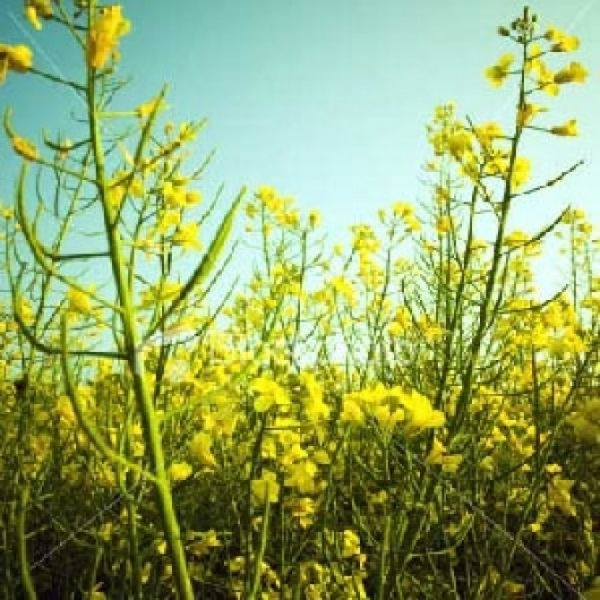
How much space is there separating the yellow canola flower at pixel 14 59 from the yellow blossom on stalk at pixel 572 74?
176 centimetres

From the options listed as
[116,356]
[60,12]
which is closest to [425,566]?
[116,356]

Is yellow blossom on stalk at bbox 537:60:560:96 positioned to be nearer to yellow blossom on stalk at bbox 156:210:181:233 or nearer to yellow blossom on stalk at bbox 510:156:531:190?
yellow blossom on stalk at bbox 510:156:531:190

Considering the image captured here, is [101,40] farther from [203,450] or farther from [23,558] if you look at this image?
[203,450]

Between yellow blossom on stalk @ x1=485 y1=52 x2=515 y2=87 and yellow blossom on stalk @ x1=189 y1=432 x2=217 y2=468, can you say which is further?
yellow blossom on stalk @ x1=485 y1=52 x2=515 y2=87

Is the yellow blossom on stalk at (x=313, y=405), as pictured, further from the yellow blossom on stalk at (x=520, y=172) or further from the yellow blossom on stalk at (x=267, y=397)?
the yellow blossom on stalk at (x=520, y=172)

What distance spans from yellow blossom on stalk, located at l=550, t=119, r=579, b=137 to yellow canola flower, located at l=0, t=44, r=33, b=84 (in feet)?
5.64

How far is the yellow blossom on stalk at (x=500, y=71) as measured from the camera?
2.22m

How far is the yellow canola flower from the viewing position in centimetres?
105

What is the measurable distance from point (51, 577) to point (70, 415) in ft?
5.91

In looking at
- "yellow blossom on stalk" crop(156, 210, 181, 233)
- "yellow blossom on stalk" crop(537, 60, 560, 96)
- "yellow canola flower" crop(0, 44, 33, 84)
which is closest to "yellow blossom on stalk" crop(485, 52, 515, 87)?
"yellow blossom on stalk" crop(537, 60, 560, 96)

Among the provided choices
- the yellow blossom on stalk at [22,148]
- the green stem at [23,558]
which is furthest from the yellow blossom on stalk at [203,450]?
the yellow blossom on stalk at [22,148]

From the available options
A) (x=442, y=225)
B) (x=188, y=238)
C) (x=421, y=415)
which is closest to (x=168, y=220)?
(x=188, y=238)

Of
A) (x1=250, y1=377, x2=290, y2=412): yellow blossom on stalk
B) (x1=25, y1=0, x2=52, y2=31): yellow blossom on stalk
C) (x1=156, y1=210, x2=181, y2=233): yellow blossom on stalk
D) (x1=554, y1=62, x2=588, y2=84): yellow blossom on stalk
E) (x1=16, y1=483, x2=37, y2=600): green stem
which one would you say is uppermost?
(x1=554, y1=62, x2=588, y2=84): yellow blossom on stalk

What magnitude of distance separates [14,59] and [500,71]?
5.64 ft
